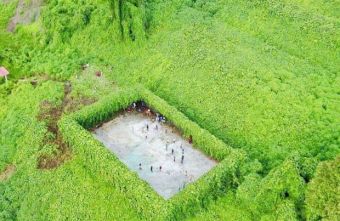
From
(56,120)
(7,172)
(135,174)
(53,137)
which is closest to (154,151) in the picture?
(135,174)

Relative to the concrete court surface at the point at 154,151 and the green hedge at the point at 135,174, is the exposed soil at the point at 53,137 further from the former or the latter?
the concrete court surface at the point at 154,151

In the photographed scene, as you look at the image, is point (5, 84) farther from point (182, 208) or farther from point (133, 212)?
point (182, 208)

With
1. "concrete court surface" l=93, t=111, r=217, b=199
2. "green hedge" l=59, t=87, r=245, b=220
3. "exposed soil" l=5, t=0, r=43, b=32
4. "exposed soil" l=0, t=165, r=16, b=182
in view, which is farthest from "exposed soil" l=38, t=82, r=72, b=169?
"exposed soil" l=5, t=0, r=43, b=32

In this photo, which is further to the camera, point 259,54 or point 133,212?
point 259,54

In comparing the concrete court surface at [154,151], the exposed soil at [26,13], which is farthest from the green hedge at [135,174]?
the exposed soil at [26,13]

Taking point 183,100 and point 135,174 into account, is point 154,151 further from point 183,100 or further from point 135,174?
point 183,100

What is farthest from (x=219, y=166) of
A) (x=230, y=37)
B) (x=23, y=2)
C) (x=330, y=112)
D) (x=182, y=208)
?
(x=23, y=2)
